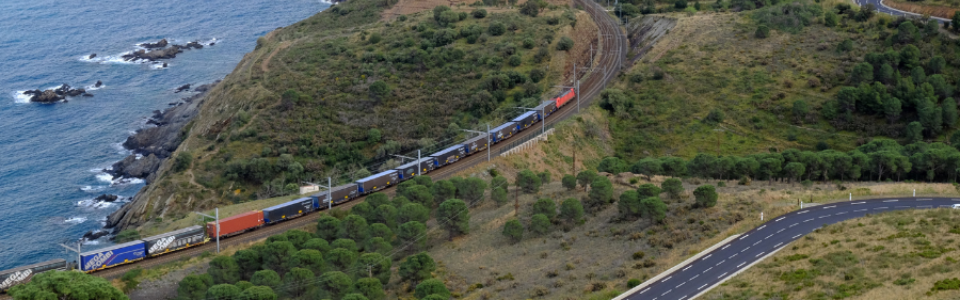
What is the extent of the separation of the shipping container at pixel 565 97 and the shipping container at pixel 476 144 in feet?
49.2

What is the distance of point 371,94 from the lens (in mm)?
113500

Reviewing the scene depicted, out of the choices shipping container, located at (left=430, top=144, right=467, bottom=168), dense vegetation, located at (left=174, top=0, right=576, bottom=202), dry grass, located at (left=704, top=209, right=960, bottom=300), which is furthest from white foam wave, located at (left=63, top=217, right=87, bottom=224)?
dry grass, located at (left=704, top=209, right=960, bottom=300)

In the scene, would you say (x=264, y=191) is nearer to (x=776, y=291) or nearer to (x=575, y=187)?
(x=575, y=187)

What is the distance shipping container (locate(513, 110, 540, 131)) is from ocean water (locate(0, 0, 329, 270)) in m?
46.6

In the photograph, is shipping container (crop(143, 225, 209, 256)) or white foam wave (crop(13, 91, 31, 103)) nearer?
shipping container (crop(143, 225, 209, 256))

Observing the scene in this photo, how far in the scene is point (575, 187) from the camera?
252 ft

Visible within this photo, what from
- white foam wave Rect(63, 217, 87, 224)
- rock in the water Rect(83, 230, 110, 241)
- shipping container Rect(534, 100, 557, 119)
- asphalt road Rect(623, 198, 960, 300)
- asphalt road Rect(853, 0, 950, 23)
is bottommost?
white foam wave Rect(63, 217, 87, 224)

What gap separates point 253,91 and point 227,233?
4934 centimetres

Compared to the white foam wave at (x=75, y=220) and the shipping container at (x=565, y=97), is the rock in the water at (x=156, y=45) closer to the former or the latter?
the white foam wave at (x=75, y=220)

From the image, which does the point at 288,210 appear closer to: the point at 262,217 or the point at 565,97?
the point at 262,217

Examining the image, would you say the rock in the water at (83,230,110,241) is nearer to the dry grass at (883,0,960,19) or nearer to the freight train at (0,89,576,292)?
the freight train at (0,89,576,292)

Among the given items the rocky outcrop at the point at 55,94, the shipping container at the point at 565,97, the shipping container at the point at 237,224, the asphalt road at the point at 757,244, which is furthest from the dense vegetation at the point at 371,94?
the asphalt road at the point at 757,244

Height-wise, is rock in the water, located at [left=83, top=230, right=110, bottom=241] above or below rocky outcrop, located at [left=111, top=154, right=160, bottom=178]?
below

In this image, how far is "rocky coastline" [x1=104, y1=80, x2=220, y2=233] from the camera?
109125mm
